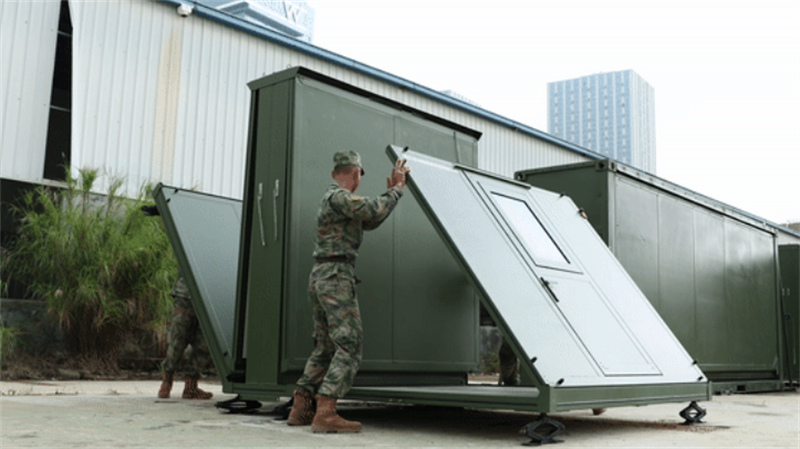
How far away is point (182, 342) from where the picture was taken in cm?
605

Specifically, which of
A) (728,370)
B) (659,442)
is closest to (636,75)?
(728,370)

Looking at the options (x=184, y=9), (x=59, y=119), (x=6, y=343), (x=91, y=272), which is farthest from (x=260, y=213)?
(x=59, y=119)

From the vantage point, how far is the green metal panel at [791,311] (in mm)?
10023

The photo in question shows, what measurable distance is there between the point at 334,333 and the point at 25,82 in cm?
701

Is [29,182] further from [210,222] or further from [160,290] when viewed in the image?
[210,222]

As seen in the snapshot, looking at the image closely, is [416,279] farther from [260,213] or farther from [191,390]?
[191,390]

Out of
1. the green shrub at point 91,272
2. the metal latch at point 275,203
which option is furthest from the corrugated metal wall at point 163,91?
the metal latch at point 275,203

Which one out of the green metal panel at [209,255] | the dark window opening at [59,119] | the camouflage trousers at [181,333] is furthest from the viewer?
the dark window opening at [59,119]

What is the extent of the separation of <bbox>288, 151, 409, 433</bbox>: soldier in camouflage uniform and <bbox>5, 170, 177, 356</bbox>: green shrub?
510 cm

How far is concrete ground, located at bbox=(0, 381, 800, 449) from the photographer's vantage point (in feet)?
11.6

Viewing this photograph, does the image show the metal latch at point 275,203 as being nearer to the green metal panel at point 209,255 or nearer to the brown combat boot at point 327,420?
the green metal panel at point 209,255

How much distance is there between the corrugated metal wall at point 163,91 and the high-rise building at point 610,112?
57089 mm

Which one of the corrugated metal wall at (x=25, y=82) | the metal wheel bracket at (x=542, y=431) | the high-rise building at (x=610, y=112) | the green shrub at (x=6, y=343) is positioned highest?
the high-rise building at (x=610, y=112)

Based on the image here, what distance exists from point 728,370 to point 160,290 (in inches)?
262
